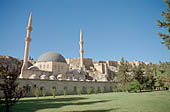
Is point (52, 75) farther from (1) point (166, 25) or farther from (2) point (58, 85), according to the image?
(1) point (166, 25)

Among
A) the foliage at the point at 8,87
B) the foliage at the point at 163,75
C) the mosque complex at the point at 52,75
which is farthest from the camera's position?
the mosque complex at the point at 52,75

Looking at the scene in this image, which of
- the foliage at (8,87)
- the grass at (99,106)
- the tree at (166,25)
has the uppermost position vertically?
the tree at (166,25)

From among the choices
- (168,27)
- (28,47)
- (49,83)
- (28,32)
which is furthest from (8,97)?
(28,32)

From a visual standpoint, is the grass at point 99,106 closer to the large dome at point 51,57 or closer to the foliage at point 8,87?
the foliage at point 8,87

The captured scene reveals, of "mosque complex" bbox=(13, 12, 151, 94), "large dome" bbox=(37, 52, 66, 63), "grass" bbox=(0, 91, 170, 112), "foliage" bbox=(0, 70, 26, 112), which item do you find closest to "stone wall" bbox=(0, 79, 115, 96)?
"mosque complex" bbox=(13, 12, 151, 94)

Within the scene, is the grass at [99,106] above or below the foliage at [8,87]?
below

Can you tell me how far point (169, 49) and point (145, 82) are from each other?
2224cm

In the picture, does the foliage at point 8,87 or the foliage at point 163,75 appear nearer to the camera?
the foliage at point 8,87

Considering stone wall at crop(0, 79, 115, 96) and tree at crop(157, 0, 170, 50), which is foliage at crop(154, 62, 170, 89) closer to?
tree at crop(157, 0, 170, 50)

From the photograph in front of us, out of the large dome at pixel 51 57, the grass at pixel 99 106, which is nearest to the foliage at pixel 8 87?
the grass at pixel 99 106

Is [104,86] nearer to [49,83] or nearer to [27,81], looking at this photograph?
[49,83]

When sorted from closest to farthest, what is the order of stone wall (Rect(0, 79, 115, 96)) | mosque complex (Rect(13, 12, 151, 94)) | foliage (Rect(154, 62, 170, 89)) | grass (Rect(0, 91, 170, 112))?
grass (Rect(0, 91, 170, 112))
foliage (Rect(154, 62, 170, 89))
stone wall (Rect(0, 79, 115, 96))
mosque complex (Rect(13, 12, 151, 94))

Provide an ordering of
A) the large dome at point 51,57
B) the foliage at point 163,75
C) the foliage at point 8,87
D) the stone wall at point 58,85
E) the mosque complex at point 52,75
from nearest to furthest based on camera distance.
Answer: the foliage at point 8,87
the foliage at point 163,75
the stone wall at point 58,85
the mosque complex at point 52,75
the large dome at point 51,57

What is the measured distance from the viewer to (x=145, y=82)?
28.7m
